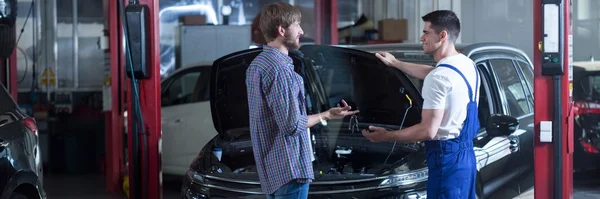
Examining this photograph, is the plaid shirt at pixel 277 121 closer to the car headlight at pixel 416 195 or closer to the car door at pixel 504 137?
the car headlight at pixel 416 195

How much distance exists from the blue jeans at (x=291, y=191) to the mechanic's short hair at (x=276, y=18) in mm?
729

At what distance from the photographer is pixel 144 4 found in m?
6.32

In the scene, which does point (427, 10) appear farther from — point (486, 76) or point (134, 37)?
point (134, 37)

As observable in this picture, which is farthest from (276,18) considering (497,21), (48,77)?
(48,77)

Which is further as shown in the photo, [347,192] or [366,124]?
[366,124]

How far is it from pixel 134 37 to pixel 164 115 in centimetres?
328

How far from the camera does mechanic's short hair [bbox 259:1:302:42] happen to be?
14.0ft

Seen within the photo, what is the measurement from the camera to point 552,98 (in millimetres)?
5965

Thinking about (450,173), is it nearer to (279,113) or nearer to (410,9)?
(279,113)

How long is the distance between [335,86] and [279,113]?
6.54 feet

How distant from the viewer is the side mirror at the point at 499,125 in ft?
18.8

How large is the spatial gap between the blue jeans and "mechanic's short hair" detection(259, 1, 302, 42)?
2.39 ft

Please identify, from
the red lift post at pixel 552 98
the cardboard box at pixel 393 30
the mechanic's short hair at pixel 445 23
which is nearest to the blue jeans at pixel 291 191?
the mechanic's short hair at pixel 445 23

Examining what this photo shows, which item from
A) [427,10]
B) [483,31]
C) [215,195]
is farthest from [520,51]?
[215,195]
